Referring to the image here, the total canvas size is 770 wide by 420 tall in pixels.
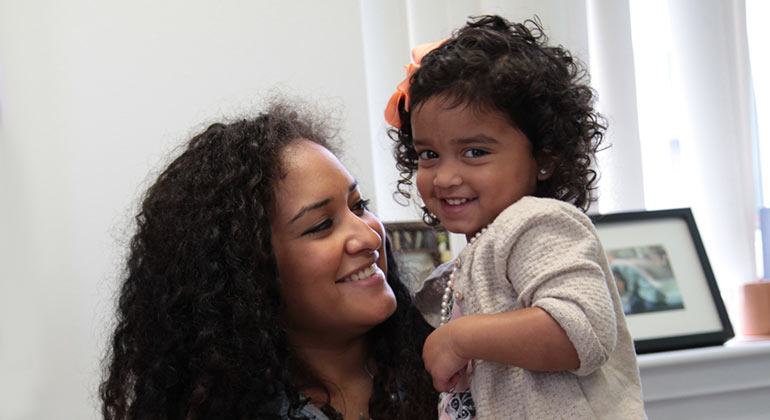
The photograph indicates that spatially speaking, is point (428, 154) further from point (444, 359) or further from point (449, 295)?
point (444, 359)

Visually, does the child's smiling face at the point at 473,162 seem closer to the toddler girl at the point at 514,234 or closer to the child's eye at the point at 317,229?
the toddler girl at the point at 514,234

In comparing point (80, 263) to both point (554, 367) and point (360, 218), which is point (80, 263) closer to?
point (360, 218)

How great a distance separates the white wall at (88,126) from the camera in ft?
6.07

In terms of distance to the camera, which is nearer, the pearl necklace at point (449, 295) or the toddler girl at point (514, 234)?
the toddler girl at point (514, 234)

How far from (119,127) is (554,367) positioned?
125cm

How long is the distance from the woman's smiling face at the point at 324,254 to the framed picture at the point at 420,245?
0.53 meters

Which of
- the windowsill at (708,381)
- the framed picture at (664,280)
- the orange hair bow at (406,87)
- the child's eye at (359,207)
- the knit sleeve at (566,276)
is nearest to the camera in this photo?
the knit sleeve at (566,276)

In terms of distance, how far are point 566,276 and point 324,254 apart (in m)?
0.43

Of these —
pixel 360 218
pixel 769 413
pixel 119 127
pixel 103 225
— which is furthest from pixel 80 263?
pixel 769 413

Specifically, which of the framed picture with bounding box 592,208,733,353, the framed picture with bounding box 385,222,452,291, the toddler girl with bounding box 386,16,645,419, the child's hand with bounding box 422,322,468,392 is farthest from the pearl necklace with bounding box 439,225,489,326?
the framed picture with bounding box 592,208,733,353

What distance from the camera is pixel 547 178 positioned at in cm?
133

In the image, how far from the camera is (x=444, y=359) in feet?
3.87

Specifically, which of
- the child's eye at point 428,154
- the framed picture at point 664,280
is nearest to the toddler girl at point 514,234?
the child's eye at point 428,154

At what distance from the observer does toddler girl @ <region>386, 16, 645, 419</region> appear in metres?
1.10
